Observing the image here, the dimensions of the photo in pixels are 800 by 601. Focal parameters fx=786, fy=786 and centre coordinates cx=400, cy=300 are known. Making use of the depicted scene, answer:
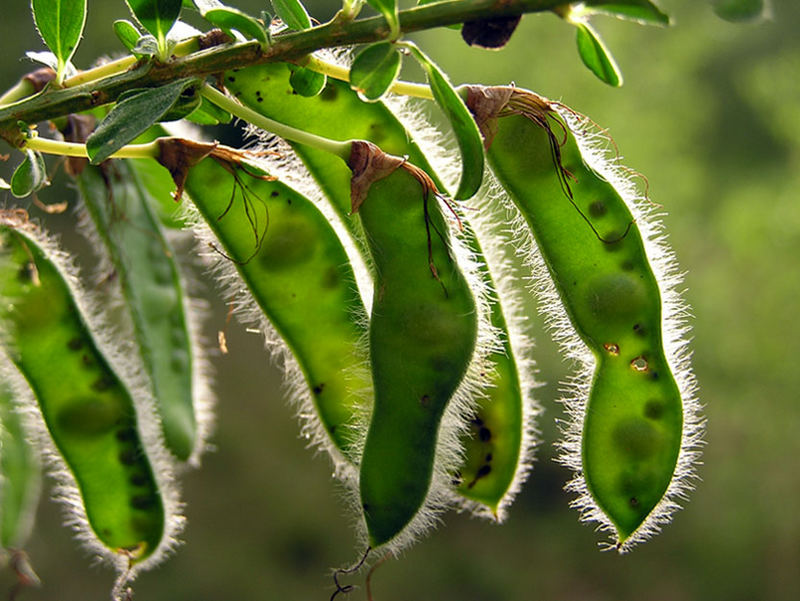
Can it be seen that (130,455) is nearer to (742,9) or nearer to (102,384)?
(102,384)

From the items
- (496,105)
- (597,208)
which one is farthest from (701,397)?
(496,105)

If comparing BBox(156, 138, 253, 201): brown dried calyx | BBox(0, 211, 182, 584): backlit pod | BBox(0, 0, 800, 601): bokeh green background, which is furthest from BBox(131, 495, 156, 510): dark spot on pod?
BBox(0, 0, 800, 601): bokeh green background

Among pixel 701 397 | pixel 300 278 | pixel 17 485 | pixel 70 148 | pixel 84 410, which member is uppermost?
pixel 70 148

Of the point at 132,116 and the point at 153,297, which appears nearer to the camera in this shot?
the point at 132,116

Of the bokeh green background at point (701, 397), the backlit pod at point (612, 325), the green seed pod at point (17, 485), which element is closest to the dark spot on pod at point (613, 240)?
the backlit pod at point (612, 325)

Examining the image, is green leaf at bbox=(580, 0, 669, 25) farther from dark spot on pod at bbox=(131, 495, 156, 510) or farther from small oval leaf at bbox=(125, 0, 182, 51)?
dark spot on pod at bbox=(131, 495, 156, 510)
